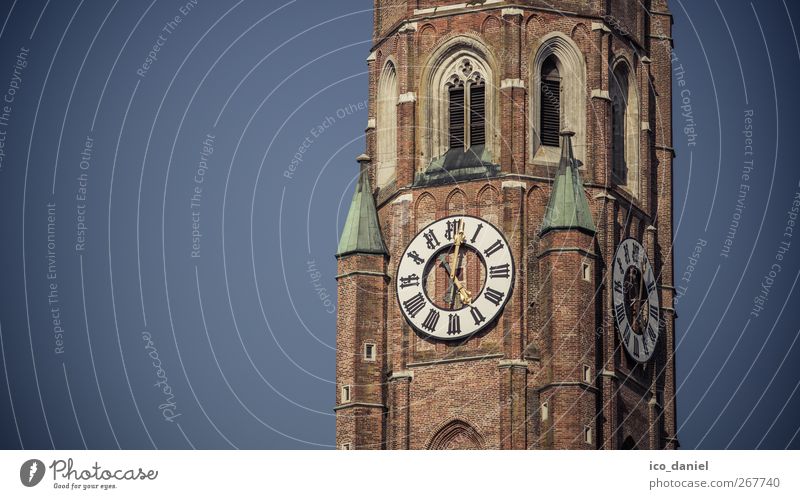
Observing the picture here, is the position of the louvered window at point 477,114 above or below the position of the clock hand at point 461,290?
above

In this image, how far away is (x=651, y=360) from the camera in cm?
11869

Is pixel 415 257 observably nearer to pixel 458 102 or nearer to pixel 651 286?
pixel 458 102

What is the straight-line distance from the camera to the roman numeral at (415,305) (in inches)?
4569

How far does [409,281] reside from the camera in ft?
382

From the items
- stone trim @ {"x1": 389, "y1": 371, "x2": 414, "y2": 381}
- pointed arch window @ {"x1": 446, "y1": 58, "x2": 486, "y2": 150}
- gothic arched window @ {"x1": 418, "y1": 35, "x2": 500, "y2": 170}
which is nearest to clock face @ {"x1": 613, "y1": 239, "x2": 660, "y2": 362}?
gothic arched window @ {"x1": 418, "y1": 35, "x2": 500, "y2": 170}

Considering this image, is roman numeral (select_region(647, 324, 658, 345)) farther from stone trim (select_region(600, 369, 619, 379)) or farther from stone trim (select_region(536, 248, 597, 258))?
stone trim (select_region(536, 248, 597, 258))

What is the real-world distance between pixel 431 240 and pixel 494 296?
3009mm

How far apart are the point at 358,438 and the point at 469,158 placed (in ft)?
31.9

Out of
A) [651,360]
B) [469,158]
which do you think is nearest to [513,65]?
[469,158]

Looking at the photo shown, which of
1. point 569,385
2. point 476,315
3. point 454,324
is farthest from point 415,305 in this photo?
point 569,385

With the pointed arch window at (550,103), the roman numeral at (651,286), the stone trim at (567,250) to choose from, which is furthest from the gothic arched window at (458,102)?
the roman numeral at (651,286)

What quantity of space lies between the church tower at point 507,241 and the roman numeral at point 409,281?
0.07 m
